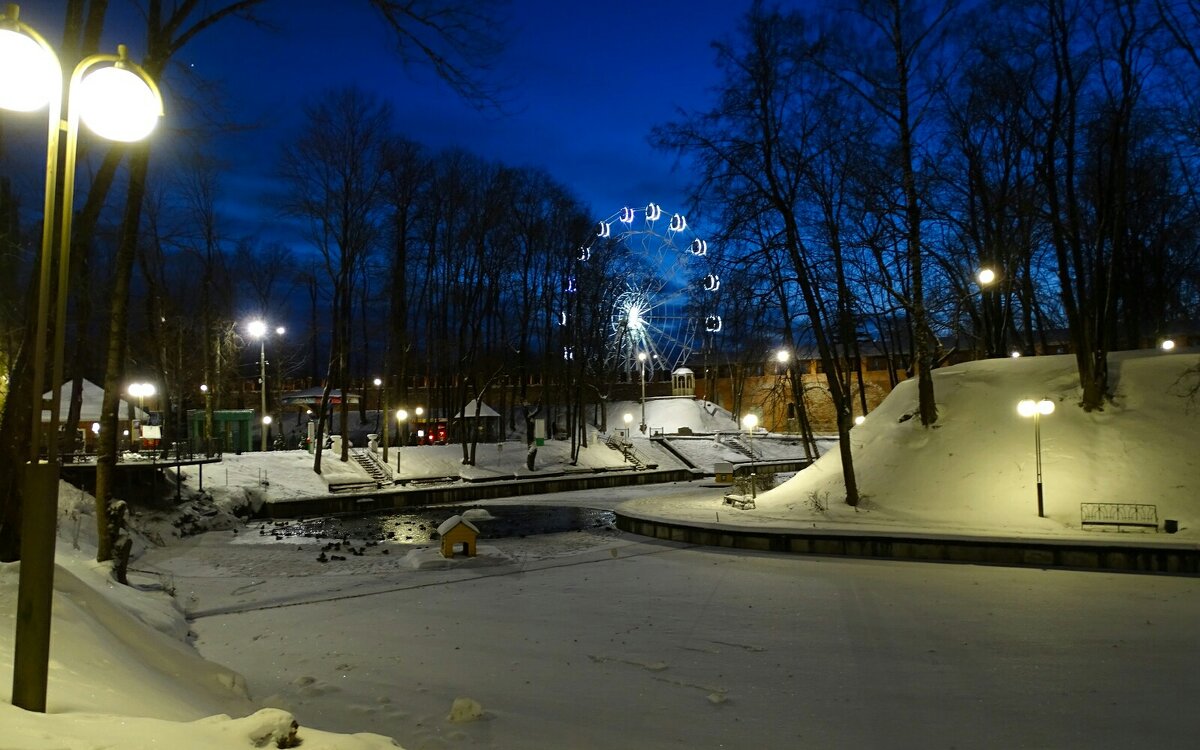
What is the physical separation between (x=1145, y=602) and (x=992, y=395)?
1065 centimetres

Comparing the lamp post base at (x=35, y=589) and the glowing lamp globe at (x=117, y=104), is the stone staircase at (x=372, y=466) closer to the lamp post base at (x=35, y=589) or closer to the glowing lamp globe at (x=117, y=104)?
the lamp post base at (x=35, y=589)

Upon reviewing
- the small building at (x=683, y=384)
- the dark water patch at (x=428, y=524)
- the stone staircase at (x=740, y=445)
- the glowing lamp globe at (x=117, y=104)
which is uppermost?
the small building at (x=683, y=384)

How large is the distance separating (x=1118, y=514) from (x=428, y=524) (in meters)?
19.1

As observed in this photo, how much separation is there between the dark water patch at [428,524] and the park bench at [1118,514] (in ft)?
42.3

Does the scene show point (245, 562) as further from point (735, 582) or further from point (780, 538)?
point (780, 538)

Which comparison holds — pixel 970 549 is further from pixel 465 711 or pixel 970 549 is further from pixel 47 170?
pixel 47 170

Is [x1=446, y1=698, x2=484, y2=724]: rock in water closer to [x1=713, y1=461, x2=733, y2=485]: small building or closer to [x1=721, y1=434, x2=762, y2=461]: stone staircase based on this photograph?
[x1=713, y1=461, x2=733, y2=485]: small building

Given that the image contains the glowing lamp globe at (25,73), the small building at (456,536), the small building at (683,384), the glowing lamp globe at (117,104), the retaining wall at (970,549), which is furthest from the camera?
the small building at (683,384)

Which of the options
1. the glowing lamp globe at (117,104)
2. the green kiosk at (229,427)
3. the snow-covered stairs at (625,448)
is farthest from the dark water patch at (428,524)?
the glowing lamp globe at (117,104)

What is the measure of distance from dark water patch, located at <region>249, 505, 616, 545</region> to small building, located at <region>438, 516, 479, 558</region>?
14.7ft

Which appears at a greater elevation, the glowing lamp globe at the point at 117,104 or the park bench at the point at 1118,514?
the glowing lamp globe at the point at 117,104

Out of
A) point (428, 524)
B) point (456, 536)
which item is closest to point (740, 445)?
point (428, 524)

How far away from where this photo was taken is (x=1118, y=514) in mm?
16141

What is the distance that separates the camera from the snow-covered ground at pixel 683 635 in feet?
20.4
